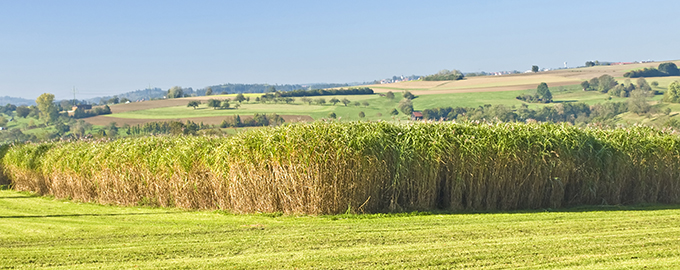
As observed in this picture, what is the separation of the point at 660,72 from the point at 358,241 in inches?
3119

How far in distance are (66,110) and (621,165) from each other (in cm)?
8279

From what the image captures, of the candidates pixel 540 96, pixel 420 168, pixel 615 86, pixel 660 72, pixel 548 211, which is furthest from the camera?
pixel 660 72

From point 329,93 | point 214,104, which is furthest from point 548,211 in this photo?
point 329,93

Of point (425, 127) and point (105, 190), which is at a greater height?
point (425, 127)

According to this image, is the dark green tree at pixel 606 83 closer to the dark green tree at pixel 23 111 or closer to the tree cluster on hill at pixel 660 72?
the tree cluster on hill at pixel 660 72

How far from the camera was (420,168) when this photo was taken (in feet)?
30.6

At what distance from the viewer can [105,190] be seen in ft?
40.8

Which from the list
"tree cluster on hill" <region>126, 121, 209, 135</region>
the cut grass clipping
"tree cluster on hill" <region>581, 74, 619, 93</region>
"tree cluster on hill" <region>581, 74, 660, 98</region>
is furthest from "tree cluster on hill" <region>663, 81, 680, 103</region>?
the cut grass clipping

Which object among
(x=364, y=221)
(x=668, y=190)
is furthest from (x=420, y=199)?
(x=668, y=190)

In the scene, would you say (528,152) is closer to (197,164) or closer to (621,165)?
(621,165)

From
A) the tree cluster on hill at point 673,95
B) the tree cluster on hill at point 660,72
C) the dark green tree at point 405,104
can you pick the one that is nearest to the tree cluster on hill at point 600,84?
the tree cluster on hill at point 660,72

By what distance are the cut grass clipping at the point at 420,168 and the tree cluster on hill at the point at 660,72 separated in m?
70.3

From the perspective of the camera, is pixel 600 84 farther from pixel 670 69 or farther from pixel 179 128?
pixel 179 128

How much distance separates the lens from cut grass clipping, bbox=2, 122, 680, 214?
30.0ft
